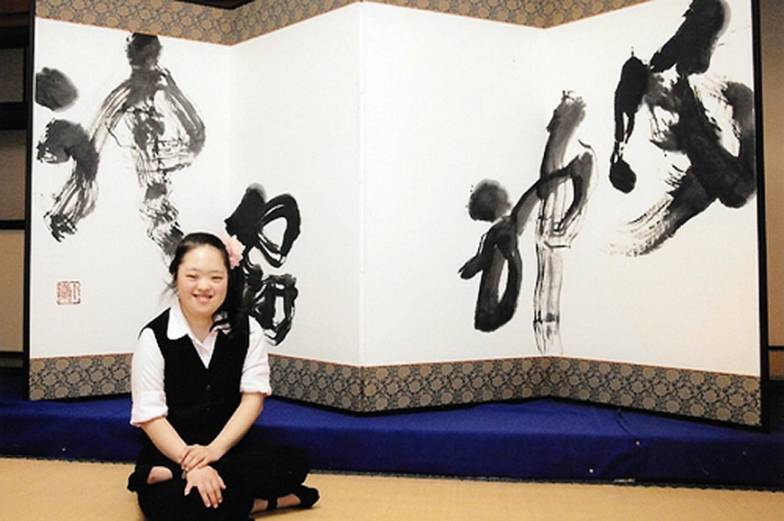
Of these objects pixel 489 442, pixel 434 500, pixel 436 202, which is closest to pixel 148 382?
pixel 434 500

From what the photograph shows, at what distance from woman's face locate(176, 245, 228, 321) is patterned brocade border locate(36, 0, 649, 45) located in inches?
53.1

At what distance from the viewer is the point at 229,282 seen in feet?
8.33

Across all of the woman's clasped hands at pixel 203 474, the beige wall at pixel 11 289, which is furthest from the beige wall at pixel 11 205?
the woman's clasped hands at pixel 203 474

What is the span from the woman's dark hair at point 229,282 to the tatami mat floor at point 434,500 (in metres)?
0.65

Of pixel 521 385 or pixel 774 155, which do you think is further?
pixel 774 155

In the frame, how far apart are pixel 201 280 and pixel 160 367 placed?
12.2 inches

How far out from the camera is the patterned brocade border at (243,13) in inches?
129

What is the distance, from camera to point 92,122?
11.3 feet

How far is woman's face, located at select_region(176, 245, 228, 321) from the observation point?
7.95ft

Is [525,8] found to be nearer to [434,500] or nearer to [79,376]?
[434,500]

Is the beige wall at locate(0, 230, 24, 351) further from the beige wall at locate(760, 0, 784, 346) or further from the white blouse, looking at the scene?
the beige wall at locate(760, 0, 784, 346)

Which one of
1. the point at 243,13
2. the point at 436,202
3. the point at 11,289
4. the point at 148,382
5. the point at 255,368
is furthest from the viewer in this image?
the point at 11,289

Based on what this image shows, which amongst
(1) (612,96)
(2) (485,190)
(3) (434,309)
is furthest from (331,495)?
(1) (612,96)

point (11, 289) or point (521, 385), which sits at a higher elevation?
point (11, 289)
